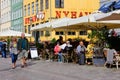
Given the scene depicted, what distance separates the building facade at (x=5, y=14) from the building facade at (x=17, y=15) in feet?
9.45

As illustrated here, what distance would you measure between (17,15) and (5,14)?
33.8 ft

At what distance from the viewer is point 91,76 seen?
16.4 meters

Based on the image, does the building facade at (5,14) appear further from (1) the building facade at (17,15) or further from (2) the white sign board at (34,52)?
(2) the white sign board at (34,52)

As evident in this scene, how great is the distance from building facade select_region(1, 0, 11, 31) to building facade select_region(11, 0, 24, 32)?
2.88 metres

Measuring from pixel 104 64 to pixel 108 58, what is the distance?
1.27 metres

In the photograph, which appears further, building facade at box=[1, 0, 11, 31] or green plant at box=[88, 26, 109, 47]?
building facade at box=[1, 0, 11, 31]

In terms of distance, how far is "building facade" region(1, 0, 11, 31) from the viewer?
7550 centimetres

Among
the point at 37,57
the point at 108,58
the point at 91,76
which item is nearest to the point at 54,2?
the point at 37,57

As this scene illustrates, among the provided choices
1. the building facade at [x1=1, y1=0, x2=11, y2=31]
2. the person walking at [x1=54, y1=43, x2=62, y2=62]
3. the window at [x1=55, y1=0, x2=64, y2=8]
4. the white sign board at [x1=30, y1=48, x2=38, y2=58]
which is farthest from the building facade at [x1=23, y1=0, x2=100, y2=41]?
the person walking at [x1=54, y1=43, x2=62, y2=62]

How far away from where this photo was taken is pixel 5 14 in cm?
7862

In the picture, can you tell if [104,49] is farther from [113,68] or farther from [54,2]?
[54,2]

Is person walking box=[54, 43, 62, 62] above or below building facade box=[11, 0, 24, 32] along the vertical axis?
below

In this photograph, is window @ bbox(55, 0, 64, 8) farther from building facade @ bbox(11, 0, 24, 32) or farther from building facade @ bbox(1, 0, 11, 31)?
building facade @ bbox(1, 0, 11, 31)

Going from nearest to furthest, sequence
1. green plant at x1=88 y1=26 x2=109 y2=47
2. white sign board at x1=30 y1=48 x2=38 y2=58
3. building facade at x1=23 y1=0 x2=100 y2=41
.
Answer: green plant at x1=88 y1=26 x2=109 y2=47, white sign board at x1=30 y1=48 x2=38 y2=58, building facade at x1=23 y1=0 x2=100 y2=41
